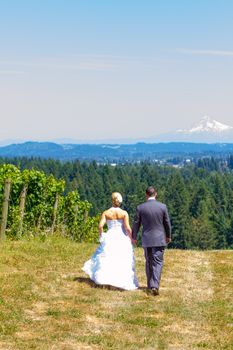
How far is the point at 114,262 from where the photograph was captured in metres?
15.3

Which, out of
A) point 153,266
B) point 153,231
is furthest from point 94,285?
point 153,231

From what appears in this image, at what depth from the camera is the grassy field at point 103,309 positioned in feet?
34.8

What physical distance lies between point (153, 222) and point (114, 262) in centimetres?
144

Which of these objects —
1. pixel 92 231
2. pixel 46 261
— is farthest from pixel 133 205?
pixel 46 261

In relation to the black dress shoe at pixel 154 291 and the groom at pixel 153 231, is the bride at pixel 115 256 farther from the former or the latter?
the black dress shoe at pixel 154 291

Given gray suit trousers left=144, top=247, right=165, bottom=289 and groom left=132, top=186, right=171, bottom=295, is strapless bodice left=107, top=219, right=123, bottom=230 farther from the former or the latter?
gray suit trousers left=144, top=247, right=165, bottom=289

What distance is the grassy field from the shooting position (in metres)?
10.6

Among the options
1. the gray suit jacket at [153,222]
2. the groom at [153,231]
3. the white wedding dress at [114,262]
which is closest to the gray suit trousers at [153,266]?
the groom at [153,231]

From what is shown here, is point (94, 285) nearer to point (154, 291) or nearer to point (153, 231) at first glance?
point (154, 291)

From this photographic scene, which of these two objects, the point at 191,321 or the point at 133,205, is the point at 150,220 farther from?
the point at 133,205

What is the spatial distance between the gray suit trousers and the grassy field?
1.12 feet

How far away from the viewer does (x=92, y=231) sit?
145 ft

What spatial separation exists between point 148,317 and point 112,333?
4.85ft

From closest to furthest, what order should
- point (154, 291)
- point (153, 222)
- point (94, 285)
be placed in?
point (154, 291) < point (153, 222) < point (94, 285)
